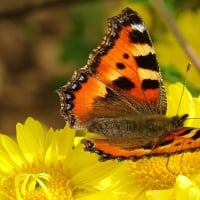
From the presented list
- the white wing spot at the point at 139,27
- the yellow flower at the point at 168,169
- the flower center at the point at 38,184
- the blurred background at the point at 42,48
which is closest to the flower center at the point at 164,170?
the yellow flower at the point at 168,169

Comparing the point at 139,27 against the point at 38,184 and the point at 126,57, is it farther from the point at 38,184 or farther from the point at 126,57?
the point at 38,184

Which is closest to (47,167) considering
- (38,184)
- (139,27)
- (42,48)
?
(38,184)

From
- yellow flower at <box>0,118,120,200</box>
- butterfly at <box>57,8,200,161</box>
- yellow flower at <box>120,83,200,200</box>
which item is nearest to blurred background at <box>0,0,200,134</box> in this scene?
butterfly at <box>57,8,200,161</box>

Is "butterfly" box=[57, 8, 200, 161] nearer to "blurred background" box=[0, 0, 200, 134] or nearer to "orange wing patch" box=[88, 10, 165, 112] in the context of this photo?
"orange wing patch" box=[88, 10, 165, 112]

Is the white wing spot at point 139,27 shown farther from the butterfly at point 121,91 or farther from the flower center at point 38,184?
the flower center at point 38,184

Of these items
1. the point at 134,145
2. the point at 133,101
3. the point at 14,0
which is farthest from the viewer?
the point at 14,0

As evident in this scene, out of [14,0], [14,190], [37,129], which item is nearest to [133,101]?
[37,129]

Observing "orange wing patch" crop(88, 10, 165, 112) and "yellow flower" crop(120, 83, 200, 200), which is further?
"orange wing patch" crop(88, 10, 165, 112)

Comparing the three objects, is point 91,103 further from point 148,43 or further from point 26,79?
point 26,79
